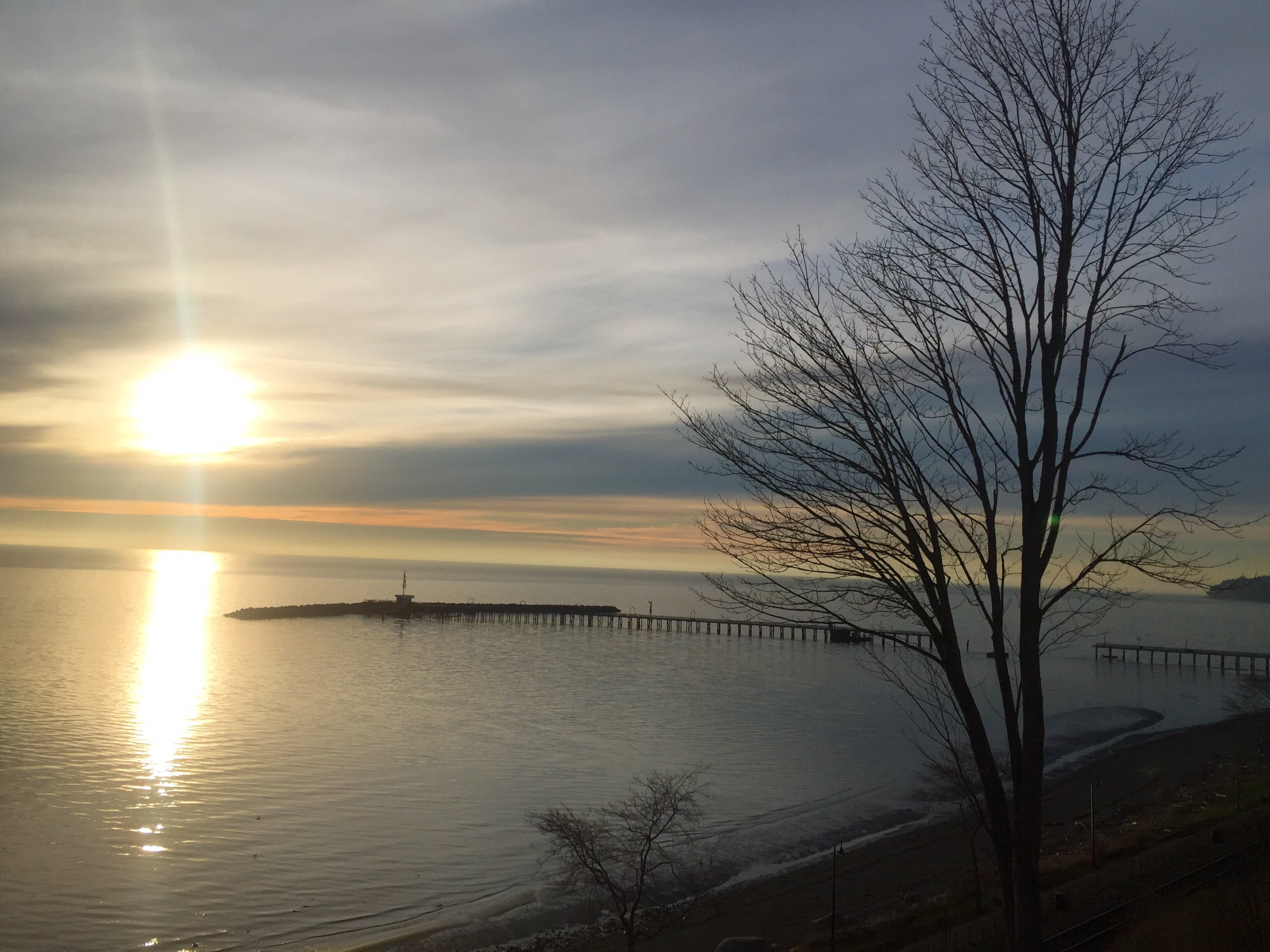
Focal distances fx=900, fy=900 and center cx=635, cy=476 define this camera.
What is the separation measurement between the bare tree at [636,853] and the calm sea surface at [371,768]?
130 centimetres

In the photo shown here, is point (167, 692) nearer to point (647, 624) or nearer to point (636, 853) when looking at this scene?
point (636, 853)

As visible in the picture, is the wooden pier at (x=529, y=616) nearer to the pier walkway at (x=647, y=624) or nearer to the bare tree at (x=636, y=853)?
the pier walkway at (x=647, y=624)

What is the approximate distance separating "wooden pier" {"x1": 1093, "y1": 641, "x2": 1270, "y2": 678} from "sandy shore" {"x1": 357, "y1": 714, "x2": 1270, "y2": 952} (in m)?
50.2

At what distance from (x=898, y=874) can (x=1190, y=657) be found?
9007 cm

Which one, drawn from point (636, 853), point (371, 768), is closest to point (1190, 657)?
point (371, 768)

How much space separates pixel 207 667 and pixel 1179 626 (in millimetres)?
156685

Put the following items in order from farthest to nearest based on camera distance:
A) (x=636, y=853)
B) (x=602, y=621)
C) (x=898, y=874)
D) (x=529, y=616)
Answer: (x=529, y=616)
(x=602, y=621)
(x=898, y=874)
(x=636, y=853)

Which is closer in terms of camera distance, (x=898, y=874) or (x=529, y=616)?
(x=898, y=874)

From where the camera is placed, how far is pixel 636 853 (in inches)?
837

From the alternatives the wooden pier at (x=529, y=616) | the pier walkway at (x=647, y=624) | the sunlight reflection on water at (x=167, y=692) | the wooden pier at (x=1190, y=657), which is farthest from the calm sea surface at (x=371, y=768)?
the wooden pier at (x=529, y=616)

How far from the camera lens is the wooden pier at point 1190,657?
82625 mm

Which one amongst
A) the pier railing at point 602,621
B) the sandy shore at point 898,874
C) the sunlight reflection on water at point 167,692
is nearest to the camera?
the sandy shore at point 898,874

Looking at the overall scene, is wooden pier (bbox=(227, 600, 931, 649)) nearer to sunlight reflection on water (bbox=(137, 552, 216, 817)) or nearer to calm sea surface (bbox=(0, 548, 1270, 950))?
sunlight reflection on water (bbox=(137, 552, 216, 817))

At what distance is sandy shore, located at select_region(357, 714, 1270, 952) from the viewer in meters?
20.3
